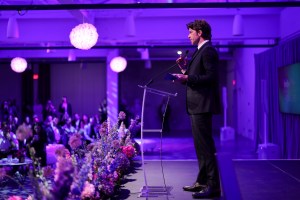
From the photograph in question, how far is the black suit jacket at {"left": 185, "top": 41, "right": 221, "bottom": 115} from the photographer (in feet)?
10.9

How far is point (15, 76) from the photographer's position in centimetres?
2036

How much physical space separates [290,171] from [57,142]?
5.81m

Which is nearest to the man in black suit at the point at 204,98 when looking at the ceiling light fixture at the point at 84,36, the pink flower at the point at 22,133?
the pink flower at the point at 22,133

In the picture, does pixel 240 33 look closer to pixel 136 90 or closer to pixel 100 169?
pixel 100 169

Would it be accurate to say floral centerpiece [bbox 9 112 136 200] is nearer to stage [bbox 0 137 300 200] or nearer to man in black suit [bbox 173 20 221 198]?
stage [bbox 0 137 300 200]

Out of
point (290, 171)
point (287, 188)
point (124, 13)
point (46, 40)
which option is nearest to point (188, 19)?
point (124, 13)

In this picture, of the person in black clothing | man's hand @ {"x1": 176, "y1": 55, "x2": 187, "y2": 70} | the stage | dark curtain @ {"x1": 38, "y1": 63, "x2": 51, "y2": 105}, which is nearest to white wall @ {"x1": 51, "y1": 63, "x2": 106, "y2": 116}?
dark curtain @ {"x1": 38, "y1": 63, "x2": 51, "y2": 105}

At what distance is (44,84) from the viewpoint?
20359mm

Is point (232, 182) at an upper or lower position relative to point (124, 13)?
lower

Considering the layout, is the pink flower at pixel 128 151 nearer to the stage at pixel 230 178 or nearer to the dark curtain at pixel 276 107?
the stage at pixel 230 178

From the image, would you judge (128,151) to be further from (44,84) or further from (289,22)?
(44,84)

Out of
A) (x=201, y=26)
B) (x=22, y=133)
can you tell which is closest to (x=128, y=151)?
(x=201, y=26)

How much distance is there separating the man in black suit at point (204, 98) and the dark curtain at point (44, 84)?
17.5 m

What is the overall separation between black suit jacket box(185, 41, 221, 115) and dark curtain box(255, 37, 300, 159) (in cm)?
528
